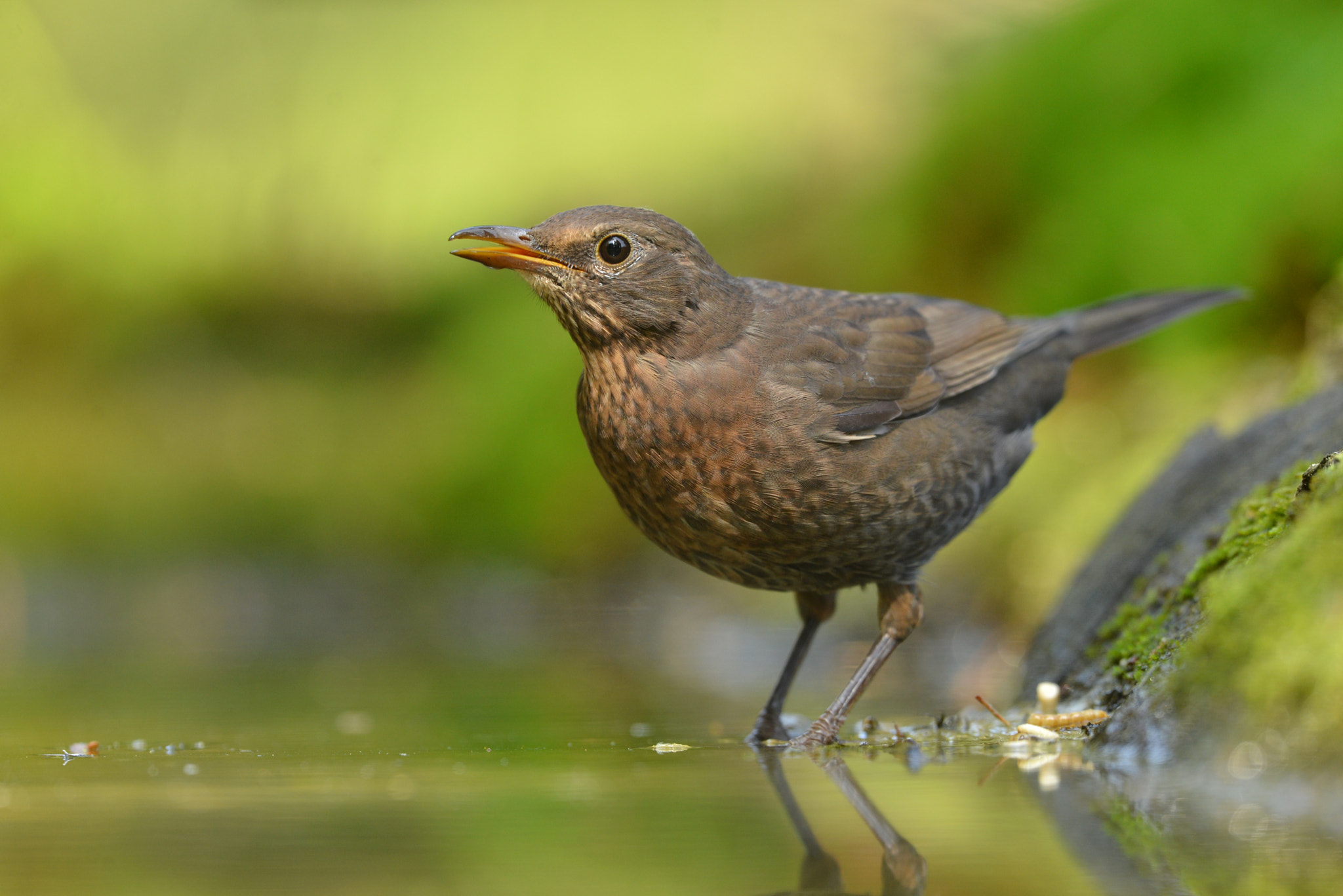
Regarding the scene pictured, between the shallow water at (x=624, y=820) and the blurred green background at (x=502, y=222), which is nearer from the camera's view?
the shallow water at (x=624, y=820)

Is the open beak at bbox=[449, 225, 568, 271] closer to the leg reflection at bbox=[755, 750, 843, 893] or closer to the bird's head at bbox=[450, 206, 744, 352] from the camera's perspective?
the bird's head at bbox=[450, 206, 744, 352]

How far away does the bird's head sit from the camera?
363cm

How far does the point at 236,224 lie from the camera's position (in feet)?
37.2

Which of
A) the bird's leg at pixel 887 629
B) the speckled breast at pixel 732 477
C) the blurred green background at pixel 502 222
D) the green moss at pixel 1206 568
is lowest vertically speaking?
the green moss at pixel 1206 568

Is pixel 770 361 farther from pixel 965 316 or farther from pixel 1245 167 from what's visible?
pixel 1245 167

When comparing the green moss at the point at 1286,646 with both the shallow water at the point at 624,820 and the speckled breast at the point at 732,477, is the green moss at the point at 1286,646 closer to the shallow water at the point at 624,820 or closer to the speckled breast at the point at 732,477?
the shallow water at the point at 624,820

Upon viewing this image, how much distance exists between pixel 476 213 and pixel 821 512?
803cm

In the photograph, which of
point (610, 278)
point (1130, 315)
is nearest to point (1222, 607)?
point (610, 278)

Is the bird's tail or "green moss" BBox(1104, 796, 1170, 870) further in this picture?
the bird's tail

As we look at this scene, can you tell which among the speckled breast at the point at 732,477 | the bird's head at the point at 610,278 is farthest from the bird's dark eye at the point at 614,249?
the speckled breast at the point at 732,477

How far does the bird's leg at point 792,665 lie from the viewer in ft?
11.8

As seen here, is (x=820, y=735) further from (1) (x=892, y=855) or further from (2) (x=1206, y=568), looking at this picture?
(1) (x=892, y=855)

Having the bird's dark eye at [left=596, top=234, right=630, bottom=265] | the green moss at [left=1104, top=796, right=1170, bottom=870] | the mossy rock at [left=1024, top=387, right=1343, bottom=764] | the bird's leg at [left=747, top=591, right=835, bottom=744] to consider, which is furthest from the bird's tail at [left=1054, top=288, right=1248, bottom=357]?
the green moss at [left=1104, top=796, right=1170, bottom=870]

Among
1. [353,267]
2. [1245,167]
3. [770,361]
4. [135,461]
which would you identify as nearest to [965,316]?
[770,361]
